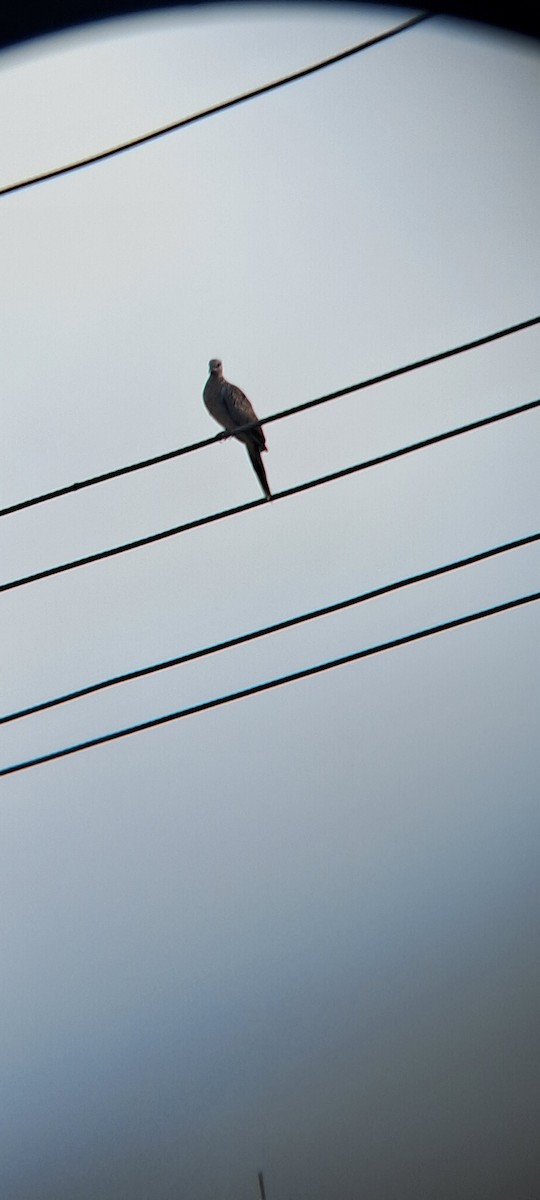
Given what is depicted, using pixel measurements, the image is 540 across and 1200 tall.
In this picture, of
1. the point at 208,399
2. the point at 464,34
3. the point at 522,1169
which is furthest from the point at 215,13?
the point at 522,1169

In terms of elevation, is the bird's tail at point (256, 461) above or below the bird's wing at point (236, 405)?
below

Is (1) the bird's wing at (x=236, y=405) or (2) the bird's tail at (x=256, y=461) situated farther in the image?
(1) the bird's wing at (x=236, y=405)

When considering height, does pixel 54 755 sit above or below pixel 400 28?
below

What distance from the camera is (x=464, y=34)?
6.83ft

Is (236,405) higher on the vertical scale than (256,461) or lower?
higher

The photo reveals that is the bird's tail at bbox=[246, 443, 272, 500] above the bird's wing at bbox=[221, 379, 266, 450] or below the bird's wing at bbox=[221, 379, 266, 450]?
below

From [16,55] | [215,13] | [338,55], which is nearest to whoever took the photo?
[16,55]

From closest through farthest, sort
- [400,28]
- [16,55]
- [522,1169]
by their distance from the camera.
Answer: [16,55], [400,28], [522,1169]

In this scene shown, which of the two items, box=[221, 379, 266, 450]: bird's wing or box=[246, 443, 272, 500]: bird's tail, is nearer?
box=[246, 443, 272, 500]: bird's tail

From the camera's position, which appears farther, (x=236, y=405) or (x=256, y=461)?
(x=236, y=405)

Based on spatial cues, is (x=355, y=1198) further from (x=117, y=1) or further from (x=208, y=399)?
(x=117, y=1)

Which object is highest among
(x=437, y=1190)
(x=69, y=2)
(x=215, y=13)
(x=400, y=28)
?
(x=400, y=28)

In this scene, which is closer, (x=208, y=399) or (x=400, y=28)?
(x=400, y=28)

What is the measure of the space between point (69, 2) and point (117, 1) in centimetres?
10
